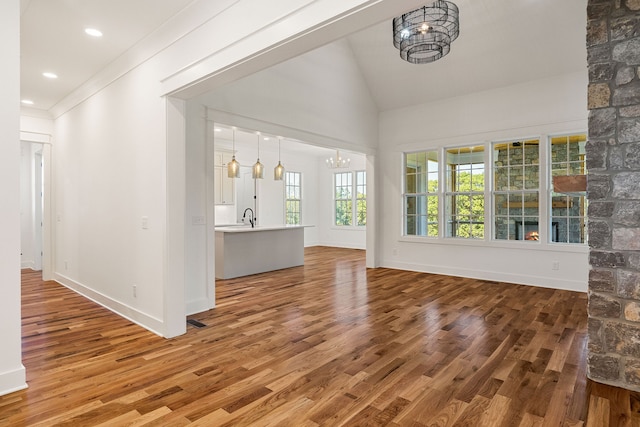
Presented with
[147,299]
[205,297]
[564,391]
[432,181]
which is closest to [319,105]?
[432,181]

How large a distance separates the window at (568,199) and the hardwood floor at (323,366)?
1.22 m

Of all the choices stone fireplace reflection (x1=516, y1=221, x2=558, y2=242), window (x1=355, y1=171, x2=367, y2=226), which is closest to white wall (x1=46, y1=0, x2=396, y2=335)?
stone fireplace reflection (x1=516, y1=221, x2=558, y2=242)

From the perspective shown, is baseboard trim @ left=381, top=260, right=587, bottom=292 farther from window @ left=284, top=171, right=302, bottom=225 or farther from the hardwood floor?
window @ left=284, top=171, right=302, bottom=225

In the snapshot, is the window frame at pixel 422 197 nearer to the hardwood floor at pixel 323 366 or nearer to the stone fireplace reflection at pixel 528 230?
the stone fireplace reflection at pixel 528 230

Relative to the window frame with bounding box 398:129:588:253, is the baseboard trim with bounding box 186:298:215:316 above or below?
below

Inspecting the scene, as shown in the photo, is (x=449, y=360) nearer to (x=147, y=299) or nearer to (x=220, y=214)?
(x=147, y=299)

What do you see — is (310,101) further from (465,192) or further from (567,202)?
(567,202)

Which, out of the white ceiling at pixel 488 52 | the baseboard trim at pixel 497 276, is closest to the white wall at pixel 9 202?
the white ceiling at pixel 488 52

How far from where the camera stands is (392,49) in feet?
19.6

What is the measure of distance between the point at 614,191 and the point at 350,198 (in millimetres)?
8607

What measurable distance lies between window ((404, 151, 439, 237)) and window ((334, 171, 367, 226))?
3.51 metres

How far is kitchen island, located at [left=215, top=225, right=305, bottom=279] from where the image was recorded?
6.08 m

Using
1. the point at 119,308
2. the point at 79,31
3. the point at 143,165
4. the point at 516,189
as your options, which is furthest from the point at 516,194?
the point at 79,31

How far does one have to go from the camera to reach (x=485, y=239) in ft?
19.9
